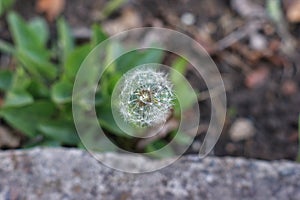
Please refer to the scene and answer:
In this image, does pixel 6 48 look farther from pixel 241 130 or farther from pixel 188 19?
pixel 241 130

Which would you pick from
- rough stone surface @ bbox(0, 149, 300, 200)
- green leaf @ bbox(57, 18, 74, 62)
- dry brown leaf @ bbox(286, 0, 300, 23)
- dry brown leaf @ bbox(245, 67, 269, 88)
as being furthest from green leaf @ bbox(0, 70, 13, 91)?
dry brown leaf @ bbox(286, 0, 300, 23)

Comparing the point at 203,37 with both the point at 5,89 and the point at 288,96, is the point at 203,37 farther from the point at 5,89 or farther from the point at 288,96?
the point at 5,89

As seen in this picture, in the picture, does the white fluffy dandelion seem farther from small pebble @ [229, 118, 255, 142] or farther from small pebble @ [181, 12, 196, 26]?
small pebble @ [181, 12, 196, 26]

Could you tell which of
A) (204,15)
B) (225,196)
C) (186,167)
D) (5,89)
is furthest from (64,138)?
(204,15)

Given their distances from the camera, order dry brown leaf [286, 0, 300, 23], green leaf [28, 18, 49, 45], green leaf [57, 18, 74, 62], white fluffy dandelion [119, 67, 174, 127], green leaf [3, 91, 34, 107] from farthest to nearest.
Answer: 1. dry brown leaf [286, 0, 300, 23]
2. green leaf [28, 18, 49, 45]
3. green leaf [57, 18, 74, 62]
4. green leaf [3, 91, 34, 107]
5. white fluffy dandelion [119, 67, 174, 127]

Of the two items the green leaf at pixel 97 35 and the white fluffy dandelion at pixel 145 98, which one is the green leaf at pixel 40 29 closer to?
the green leaf at pixel 97 35

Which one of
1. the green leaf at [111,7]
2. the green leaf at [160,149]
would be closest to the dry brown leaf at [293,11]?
the green leaf at [111,7]

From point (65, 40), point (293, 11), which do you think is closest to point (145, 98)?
point (65, 40)
